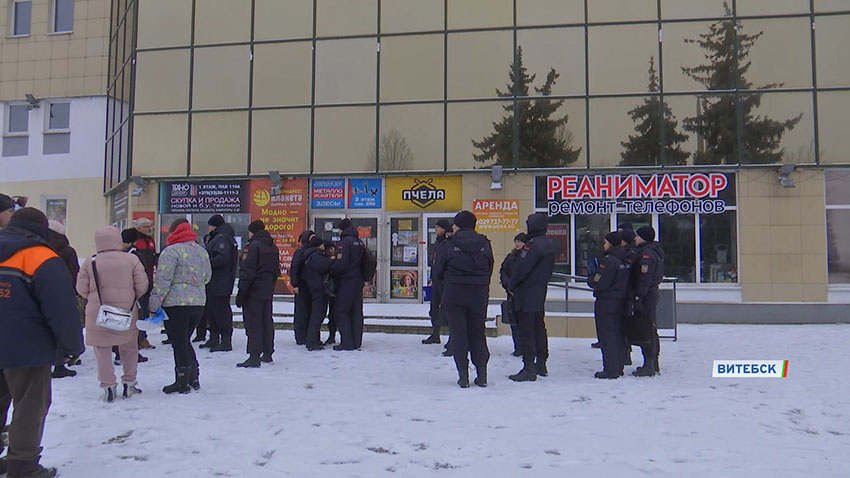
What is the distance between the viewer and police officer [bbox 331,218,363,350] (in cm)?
861

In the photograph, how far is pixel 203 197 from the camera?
15719mm

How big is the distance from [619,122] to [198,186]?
417 inches

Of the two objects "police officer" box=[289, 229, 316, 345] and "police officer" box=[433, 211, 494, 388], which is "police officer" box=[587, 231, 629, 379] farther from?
"police officer" box=[289, 229, 316, 345]

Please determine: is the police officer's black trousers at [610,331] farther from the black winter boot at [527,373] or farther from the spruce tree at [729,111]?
the spruce tree at [729,111]

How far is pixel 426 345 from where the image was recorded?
945 centimetres

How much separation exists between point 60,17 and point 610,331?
2098 centimetres

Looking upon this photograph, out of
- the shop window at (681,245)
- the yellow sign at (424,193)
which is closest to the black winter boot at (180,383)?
the yellow sign at (424,193)

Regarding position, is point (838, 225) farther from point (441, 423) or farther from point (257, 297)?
point (257, 297)

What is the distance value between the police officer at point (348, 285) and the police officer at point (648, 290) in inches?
148

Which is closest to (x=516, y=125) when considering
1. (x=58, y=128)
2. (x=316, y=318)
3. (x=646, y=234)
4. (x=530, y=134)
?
(x=530, y=134)

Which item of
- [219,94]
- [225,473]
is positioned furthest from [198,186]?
[225,473]

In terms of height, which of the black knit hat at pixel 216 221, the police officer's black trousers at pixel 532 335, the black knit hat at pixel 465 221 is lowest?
the police officer's black trousers at pixel 532 335

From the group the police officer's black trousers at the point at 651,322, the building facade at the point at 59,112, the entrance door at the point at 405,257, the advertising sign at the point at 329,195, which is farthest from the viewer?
the building facade at the point at 59,112

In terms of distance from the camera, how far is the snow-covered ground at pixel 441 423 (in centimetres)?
407
